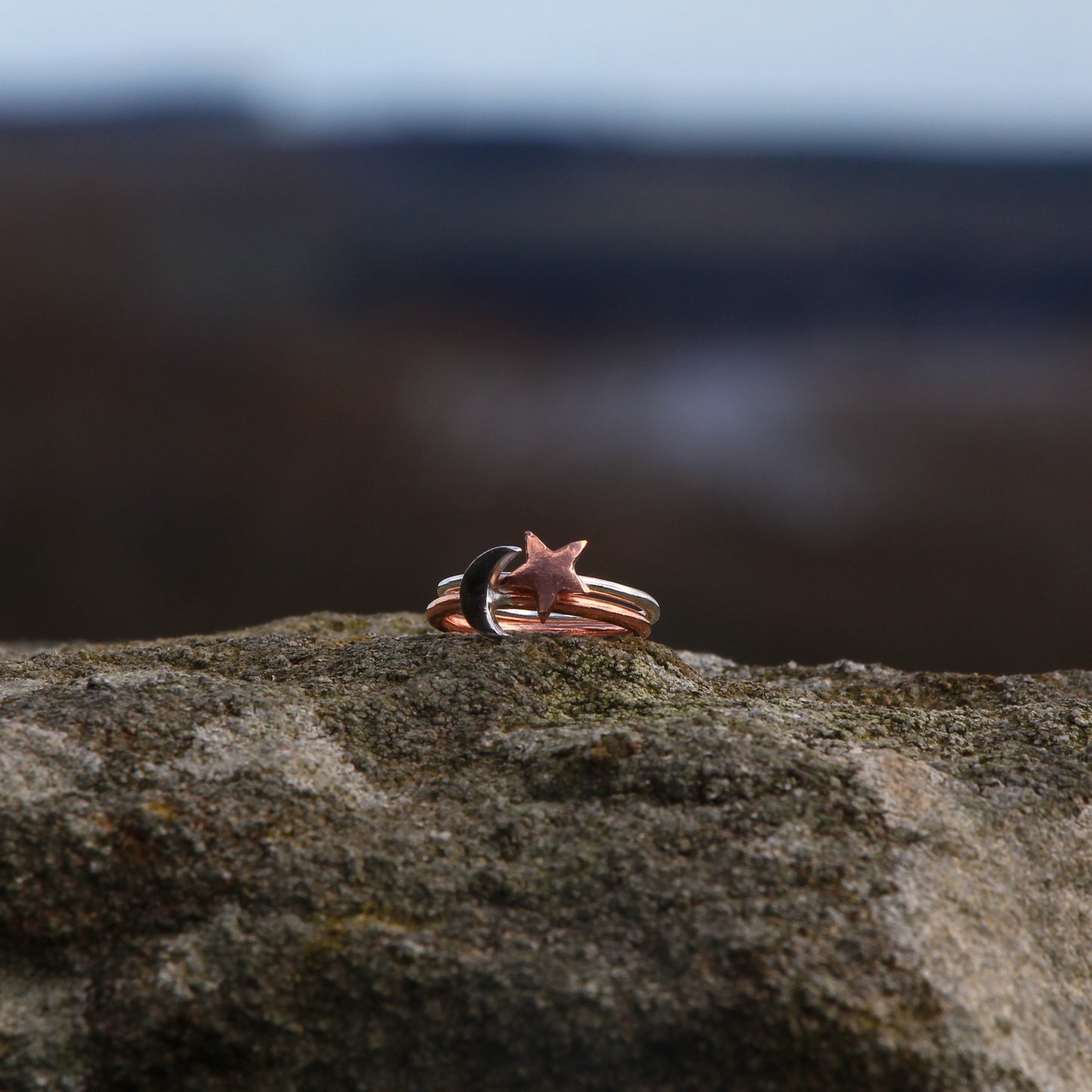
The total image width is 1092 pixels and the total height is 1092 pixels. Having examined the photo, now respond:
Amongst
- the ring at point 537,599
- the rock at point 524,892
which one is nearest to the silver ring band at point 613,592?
the ring at point 537,599

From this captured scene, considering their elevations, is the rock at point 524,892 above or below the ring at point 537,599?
below

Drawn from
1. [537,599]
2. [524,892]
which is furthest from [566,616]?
[524,892]

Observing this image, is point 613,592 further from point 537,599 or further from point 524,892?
point 524,892

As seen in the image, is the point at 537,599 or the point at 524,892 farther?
the point at 537,599

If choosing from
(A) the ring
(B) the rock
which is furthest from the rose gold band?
(B) the rock

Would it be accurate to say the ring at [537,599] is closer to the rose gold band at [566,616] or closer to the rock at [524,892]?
the rose gold band at [566,616]

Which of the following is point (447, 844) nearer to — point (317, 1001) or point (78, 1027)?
point (317, 1001)

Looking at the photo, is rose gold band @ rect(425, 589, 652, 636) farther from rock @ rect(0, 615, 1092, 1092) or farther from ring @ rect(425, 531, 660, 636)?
rock @ rect(0, 615, 1092, 1092)

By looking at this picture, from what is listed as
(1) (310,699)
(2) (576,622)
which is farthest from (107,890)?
(2) (576,622)
